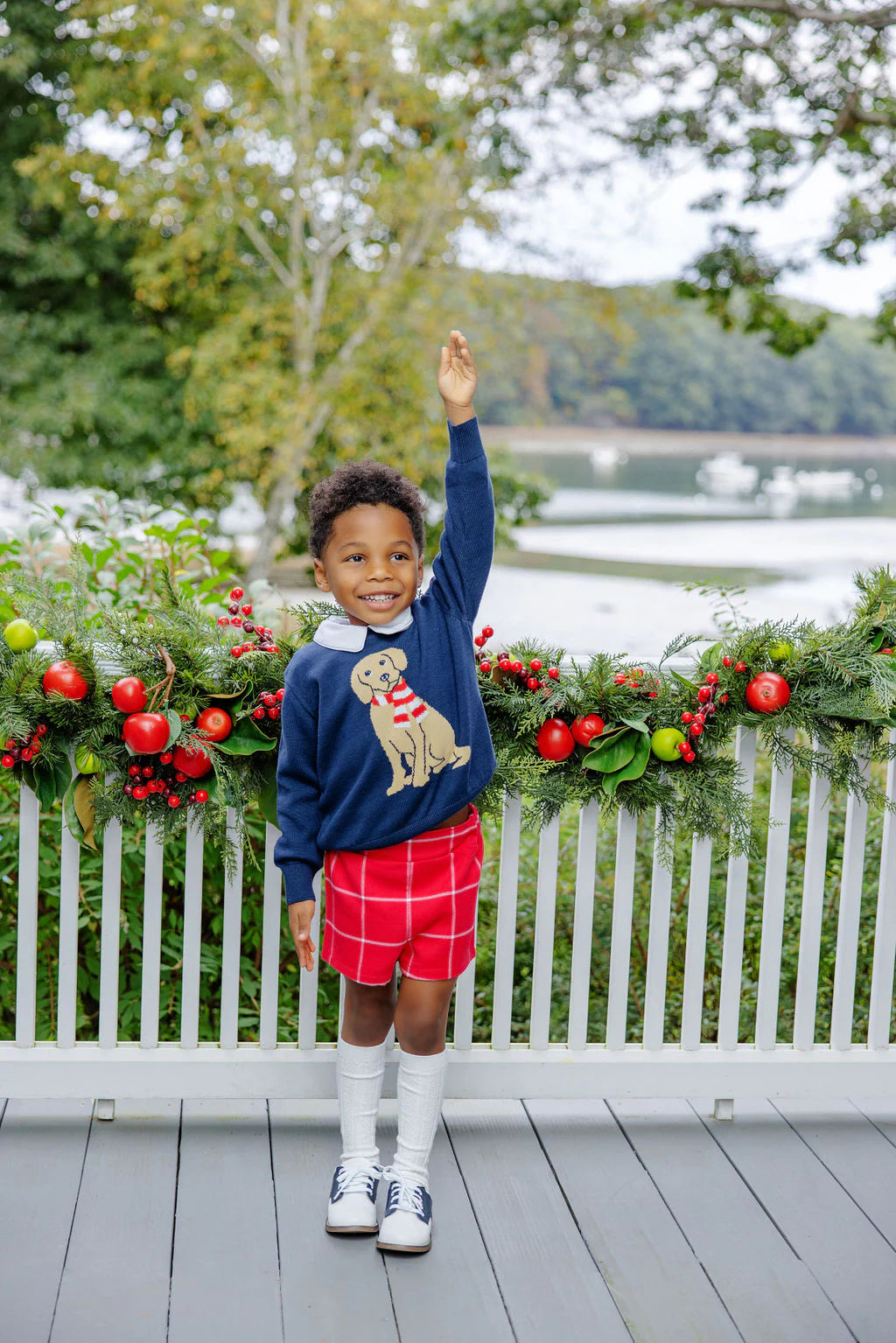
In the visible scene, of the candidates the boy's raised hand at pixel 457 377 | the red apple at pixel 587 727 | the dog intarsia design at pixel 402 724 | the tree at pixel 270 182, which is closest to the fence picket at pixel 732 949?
the red apple at pixel 587 727

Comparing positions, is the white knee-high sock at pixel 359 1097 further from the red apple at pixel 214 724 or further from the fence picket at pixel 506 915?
the red apple at pixel 214 724

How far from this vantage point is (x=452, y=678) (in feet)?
6.19

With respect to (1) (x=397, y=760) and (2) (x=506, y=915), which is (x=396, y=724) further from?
(2) (x=506, y=915)

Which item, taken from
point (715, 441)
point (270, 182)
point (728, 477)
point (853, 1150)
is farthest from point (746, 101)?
point (728, 477)

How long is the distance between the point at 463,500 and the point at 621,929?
0.85 meters

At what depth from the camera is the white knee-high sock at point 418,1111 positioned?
6.45 ft

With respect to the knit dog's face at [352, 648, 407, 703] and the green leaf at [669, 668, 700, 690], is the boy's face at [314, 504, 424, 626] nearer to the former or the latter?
the knit dog's face at [352, 648, 407, 703]

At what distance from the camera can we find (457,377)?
185 centimetres

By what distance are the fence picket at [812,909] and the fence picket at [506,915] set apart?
1.70ft

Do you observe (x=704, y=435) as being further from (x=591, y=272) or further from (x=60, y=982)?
(x=60, y=982)

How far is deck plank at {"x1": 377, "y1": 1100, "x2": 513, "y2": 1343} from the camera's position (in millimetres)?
1712

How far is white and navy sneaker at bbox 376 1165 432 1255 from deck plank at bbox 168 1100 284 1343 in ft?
0.56

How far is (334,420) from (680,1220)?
904 centimetres

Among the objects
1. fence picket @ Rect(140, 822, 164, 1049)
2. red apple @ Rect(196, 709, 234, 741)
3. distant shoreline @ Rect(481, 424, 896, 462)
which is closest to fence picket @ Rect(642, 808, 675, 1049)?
red apple @ Rect(196, 709, 234, 741)
